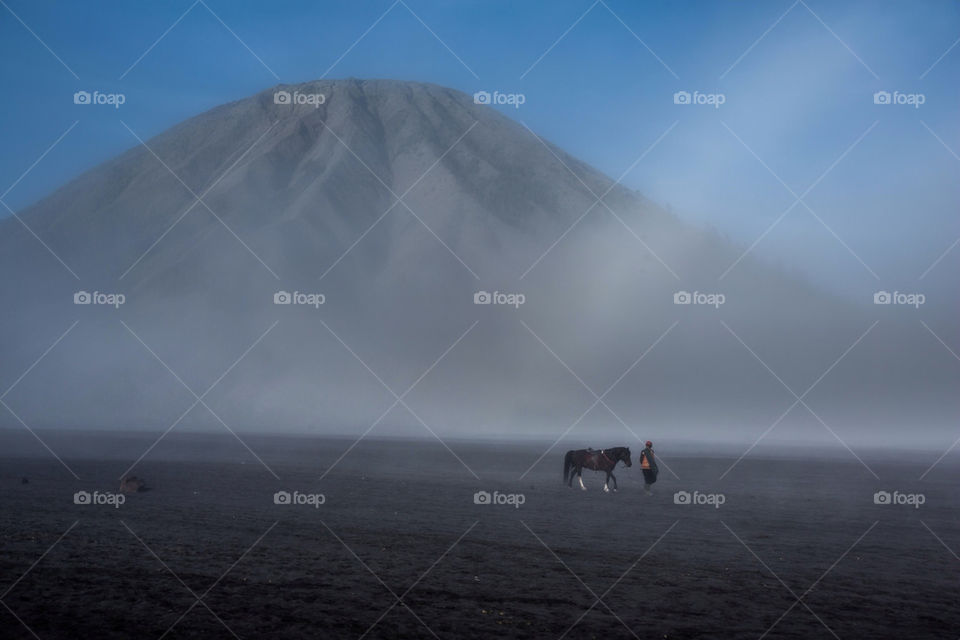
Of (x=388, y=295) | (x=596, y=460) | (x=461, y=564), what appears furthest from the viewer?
(x=388, y=295)

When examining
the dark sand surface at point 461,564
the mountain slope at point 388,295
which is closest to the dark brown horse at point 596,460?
the dark sand surface at point 461,564

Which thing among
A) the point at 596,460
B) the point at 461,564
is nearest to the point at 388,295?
the point at 596,460

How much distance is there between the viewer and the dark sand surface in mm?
11820

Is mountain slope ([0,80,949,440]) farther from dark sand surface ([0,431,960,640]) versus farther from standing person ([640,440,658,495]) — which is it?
dark sand surface ([0,431,960,640])

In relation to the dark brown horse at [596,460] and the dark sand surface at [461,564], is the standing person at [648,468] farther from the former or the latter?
the dark brown horse at [596,460]

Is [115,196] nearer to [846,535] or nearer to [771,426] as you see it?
[771,426]

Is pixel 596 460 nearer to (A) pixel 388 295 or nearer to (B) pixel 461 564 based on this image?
(B) pixel 461 564

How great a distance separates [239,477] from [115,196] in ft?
452

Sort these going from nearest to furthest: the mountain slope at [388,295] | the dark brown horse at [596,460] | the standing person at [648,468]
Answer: the standing person at [648,468] < the dark brown horse at [596,460] < the mountain slope at [388,295]

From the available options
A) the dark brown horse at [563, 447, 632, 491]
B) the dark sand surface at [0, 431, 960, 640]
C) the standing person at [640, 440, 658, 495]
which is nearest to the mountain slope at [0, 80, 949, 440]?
the dark brown horse at [563, 447, 632, 491]

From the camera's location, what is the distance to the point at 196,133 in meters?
173

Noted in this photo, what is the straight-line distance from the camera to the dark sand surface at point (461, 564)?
11820 millimetres

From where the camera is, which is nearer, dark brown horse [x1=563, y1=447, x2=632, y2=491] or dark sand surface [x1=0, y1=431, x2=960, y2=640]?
dark sand surface [x1=0, y1=431, x2=960, y2=640]

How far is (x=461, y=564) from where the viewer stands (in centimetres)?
1560
